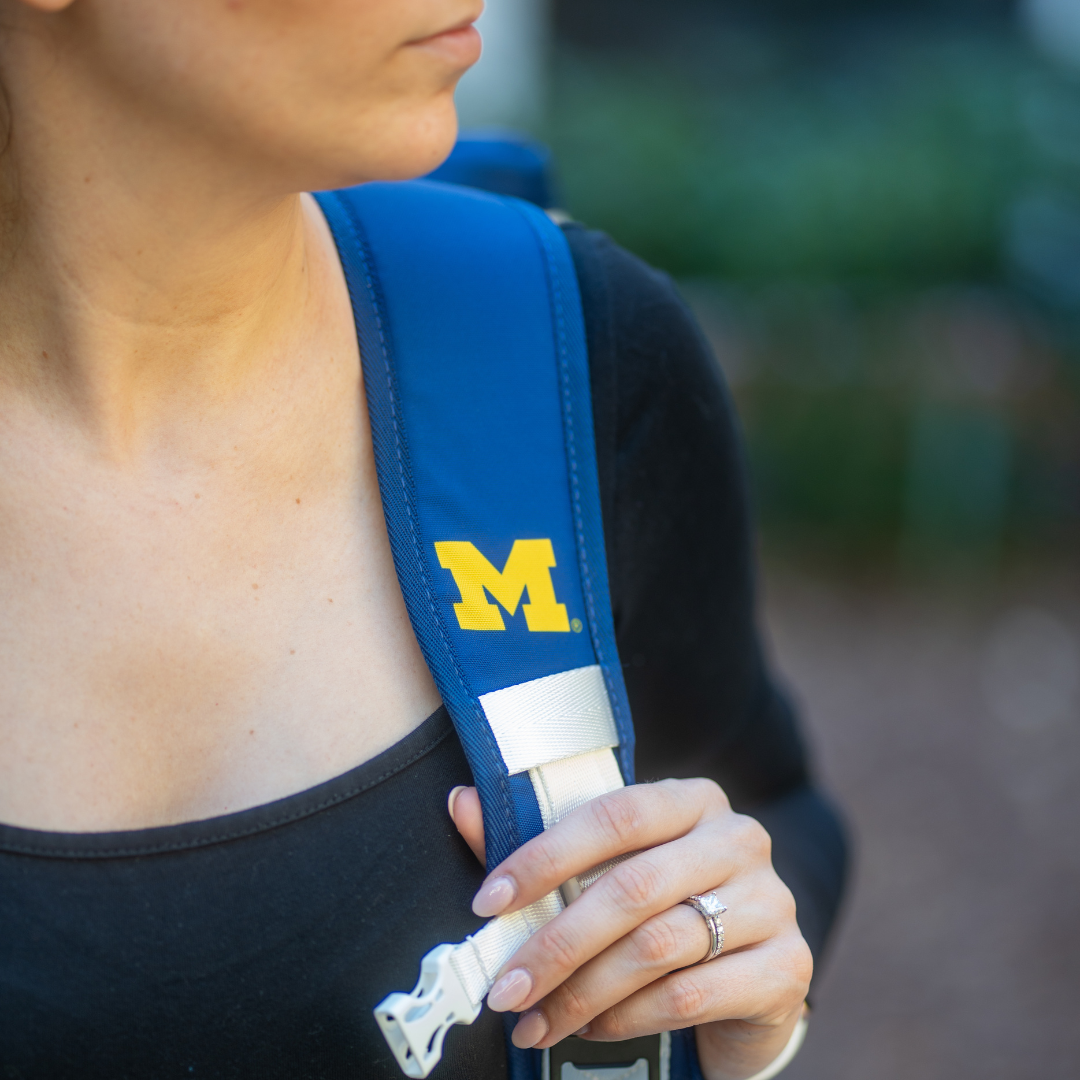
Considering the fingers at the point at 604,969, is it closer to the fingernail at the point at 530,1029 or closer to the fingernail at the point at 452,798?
the fingernail at the point at 530,1029

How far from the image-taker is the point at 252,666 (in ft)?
3.80

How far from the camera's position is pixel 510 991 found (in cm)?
98

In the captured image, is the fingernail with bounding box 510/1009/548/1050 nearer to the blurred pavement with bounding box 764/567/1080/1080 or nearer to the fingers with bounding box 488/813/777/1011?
the fingers with bounding box 488/813/777/1011

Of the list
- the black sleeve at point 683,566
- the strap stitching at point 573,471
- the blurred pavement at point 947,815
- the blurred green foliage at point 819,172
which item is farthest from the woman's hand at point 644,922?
the blurred green foliage at point 819,172

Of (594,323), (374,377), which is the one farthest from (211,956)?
(594,323)

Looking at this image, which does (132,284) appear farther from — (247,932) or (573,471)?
(247,932)

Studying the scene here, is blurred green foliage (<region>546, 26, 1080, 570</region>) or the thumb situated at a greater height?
the thumb

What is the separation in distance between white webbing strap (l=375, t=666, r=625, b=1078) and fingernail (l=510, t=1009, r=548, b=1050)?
0.22 ft

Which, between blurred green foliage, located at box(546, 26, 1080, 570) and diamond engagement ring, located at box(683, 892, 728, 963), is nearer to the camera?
diamond engagement ring, located at box(683, 892, 728, 963)

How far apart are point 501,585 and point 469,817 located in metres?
0.23

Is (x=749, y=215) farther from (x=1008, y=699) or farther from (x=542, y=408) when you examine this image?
(x=542, y=408)

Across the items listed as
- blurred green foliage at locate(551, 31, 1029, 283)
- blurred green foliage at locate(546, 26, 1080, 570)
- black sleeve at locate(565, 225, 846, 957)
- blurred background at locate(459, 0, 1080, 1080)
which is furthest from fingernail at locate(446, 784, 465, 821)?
blurred green foliage at locate(551, 31, 1029, 283)

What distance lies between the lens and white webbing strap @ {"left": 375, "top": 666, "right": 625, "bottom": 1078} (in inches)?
37.6

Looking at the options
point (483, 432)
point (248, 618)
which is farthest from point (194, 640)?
point (483, 432)
